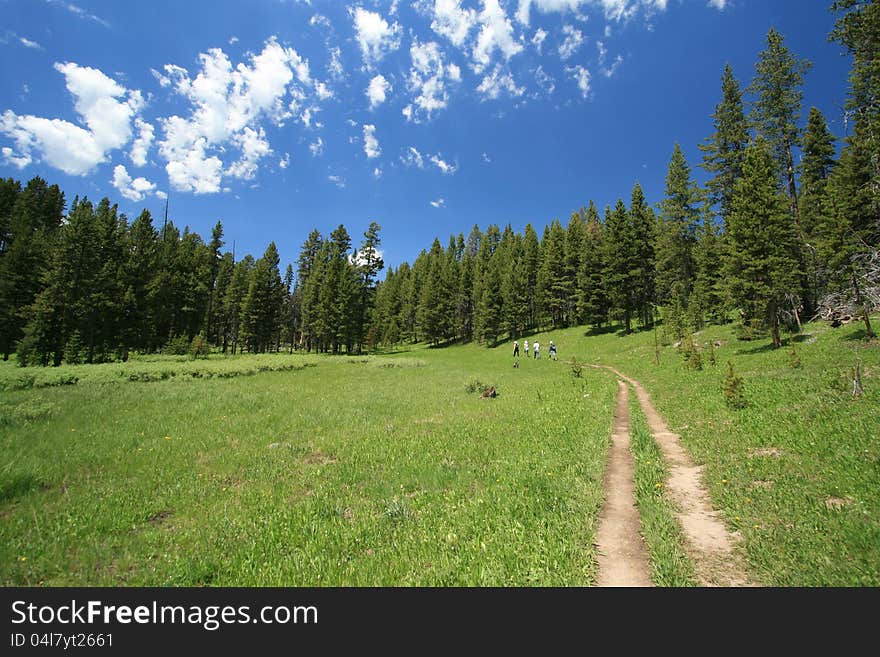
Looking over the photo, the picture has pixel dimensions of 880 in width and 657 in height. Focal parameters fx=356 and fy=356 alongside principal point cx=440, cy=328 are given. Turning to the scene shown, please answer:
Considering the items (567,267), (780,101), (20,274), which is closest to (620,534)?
(780,101)

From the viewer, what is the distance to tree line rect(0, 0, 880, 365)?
23375 millimetres

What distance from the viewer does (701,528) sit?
235 inches

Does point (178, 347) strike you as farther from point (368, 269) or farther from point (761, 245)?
point (761, 245)

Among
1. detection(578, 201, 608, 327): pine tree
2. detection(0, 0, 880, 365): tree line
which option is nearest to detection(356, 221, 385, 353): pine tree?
detection(0, 0, 880, 365): tree line

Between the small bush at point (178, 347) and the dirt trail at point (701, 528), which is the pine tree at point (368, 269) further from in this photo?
the dirt trail at point (701, 528)

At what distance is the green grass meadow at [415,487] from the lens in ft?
17.0

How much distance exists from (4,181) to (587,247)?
9543cm

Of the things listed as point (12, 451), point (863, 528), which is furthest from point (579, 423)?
point (12, 451)

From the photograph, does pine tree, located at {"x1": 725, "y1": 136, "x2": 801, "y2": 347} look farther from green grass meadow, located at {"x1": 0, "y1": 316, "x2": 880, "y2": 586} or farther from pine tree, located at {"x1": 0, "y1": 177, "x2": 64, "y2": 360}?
pine tree, located at {"x1": 0, "y1": 177, "x2": 64, "y2": 360}

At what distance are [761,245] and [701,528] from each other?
2637cm

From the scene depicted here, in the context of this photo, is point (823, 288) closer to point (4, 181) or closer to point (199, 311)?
point (199, 311)

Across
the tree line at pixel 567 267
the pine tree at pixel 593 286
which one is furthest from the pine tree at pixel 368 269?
the pine tree at pixel 593 286

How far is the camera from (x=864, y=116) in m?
15.4

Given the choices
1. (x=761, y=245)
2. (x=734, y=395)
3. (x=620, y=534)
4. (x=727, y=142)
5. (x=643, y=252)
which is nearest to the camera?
(x=620, y=534)
